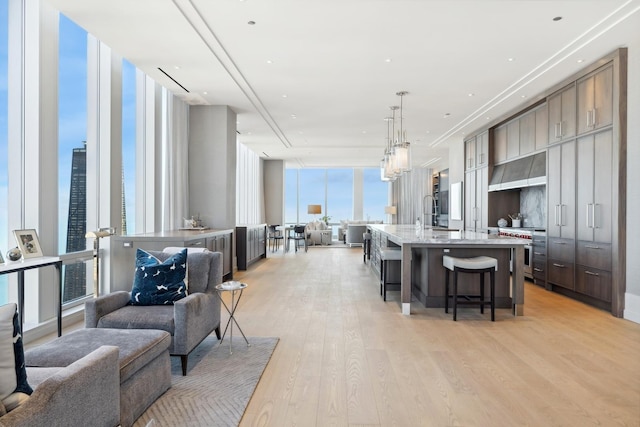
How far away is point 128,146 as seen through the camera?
5.32m

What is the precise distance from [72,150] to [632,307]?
6.18 metres

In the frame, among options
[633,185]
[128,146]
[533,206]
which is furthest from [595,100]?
[128,146]

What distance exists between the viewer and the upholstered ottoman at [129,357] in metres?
1.99

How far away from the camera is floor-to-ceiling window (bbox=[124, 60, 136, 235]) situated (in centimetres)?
518

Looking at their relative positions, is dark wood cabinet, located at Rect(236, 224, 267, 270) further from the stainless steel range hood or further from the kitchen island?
the stainless steel range hood

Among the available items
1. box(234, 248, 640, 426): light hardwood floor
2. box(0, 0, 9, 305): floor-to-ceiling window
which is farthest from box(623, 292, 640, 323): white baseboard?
box(0, 0, 9, 305): floor-to-ceiling window

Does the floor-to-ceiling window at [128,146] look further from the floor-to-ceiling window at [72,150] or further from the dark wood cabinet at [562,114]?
the dark wood cabinet at [562,114]

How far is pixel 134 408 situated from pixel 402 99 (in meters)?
5.67

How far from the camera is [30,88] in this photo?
3.55m

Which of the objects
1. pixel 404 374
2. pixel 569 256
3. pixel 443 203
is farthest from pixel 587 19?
pixel 443 203

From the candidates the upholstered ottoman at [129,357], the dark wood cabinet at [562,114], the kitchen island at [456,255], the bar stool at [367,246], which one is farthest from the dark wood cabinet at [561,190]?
the upholstered ottoman at [129,357]

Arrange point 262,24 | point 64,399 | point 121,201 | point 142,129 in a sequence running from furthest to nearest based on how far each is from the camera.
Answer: point 142,129, point 121,201, point 262,24, point 64,399

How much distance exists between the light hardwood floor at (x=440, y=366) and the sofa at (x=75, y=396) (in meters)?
0.73

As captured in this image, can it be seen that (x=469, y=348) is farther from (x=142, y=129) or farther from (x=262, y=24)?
(x=142, y=129)
